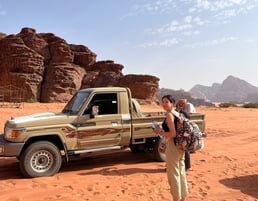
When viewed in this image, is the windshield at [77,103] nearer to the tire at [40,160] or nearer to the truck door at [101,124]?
the truck door at [101,124]

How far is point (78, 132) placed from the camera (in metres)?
6.26

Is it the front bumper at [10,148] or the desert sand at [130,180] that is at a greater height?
the front bumper at [10,148]

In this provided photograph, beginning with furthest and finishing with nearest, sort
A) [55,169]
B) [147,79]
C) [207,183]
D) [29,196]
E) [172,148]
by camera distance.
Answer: [147,79], [55,169], [207,183], [29,196], [172,148]

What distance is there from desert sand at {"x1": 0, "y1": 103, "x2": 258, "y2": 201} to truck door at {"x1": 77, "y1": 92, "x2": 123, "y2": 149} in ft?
2.46

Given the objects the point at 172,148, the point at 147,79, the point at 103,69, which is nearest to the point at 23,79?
the point at 103,69

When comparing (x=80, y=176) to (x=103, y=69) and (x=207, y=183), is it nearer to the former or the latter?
(x=207, y=183)

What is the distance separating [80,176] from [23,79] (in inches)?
1361

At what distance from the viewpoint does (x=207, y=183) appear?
559 centimetres

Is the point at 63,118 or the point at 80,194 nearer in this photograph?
the point at 80,194

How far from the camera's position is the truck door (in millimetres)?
6332

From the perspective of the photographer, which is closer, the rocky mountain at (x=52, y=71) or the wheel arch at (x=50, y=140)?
the wheel arch at (x=50, y=140)

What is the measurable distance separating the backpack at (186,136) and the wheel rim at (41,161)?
133 inches

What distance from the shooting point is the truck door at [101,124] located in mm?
6332

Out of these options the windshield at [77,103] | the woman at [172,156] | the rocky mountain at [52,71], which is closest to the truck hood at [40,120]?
the windshield at [77,103]
